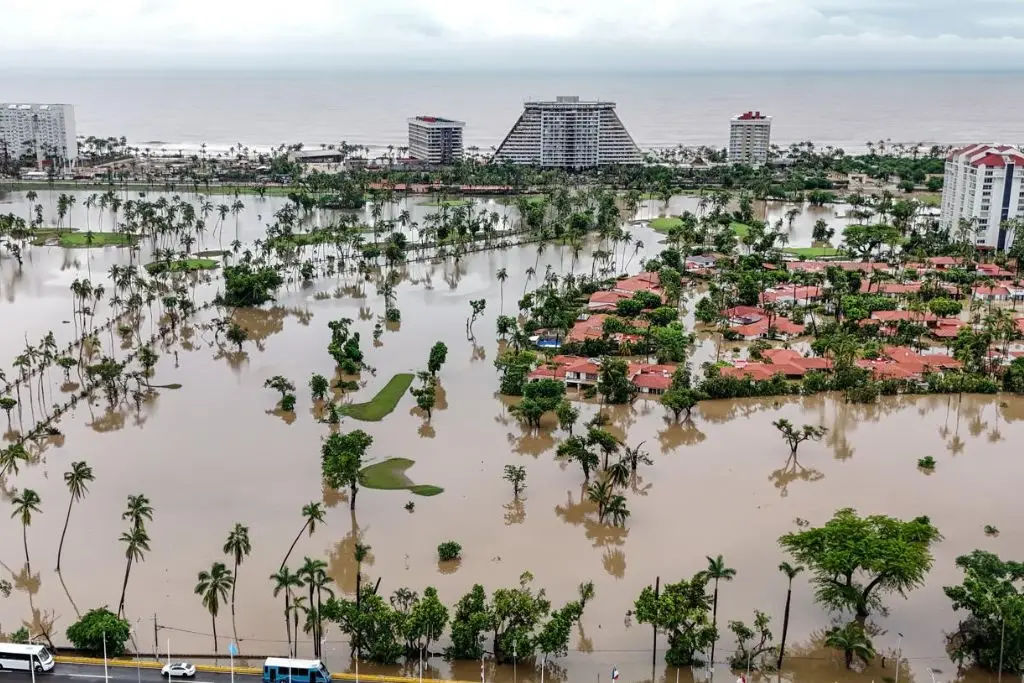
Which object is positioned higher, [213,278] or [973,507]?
[213,278]

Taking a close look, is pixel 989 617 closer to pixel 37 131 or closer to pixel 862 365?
pixel 862 365

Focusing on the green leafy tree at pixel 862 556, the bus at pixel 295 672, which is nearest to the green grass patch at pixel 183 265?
the bus at pixel 295 672

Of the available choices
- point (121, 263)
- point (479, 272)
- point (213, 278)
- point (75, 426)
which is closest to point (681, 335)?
point (479, 272)

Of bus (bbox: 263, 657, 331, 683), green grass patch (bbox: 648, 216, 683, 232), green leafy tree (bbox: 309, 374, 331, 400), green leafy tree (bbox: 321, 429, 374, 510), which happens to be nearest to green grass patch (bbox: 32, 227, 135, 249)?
green leafy tree (bbox: 309, 374, 331, 400)

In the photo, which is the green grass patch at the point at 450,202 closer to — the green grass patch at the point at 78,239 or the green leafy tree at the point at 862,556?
the green grass patch at the point at 78,239

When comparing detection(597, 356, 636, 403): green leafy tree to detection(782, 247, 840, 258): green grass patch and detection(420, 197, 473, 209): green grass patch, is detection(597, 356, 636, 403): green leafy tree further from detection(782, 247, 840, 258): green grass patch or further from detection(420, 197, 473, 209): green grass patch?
detection(420, 197, 473, 209): green grass patch

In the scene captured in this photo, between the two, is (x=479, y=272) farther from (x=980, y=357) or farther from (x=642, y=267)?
(x=980, y=357)

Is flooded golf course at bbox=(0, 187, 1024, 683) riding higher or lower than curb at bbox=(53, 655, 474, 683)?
higher
